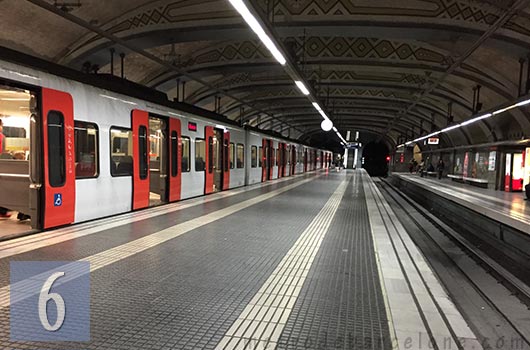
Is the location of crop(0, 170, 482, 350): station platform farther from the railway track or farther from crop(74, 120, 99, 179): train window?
crop(74, 120, 99, 179): train window

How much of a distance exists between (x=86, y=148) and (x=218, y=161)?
6.82m

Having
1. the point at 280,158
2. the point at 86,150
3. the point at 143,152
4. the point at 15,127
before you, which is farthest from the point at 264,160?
the point at 86,150

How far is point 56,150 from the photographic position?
18.4ft

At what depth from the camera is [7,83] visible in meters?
4.88

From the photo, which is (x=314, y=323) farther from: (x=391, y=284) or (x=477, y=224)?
(x=477, y=224)

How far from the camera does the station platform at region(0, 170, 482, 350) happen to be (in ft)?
8.87

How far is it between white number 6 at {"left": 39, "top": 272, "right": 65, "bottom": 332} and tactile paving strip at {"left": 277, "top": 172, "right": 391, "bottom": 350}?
5.69 ft

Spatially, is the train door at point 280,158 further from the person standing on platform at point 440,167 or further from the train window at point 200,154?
the person standing on platform at point 440,167

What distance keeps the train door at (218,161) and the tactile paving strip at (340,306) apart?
266 inches

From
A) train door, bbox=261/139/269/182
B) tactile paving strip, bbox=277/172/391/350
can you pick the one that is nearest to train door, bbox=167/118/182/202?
tactile paving strip, bbox=277/172/391/350

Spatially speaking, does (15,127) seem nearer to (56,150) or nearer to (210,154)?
(56,150)

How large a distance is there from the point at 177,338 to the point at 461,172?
80.4ft

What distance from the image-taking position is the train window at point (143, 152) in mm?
7719

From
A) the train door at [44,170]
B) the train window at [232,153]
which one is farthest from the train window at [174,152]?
the train window at [232,153]
